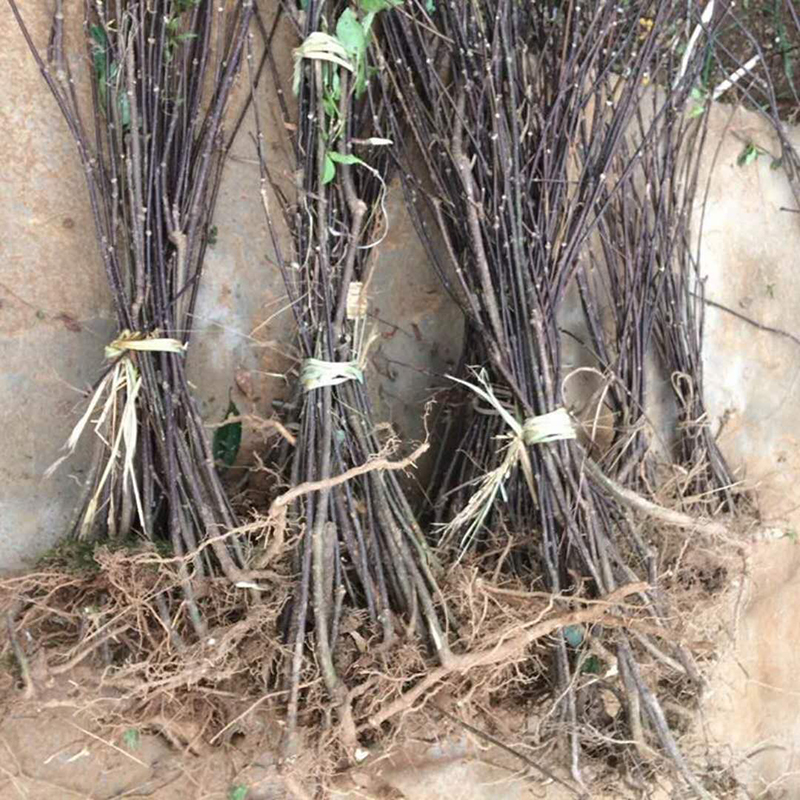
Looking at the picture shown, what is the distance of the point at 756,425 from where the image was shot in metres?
1.95

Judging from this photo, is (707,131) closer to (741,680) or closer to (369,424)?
(369,424)

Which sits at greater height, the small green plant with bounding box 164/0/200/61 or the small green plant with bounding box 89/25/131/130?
the small green plant with bounding box 164/0/200/61

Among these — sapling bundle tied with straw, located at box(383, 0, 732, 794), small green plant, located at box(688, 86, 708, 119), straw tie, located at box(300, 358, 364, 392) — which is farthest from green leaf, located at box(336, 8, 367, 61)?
small green plant, located at box(688, 86, 708, 119)

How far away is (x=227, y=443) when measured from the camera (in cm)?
159

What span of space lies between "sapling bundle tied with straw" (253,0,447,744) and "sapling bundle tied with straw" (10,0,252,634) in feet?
0.48

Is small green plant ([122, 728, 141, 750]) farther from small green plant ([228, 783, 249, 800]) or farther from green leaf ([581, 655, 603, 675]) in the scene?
green leaf ([581, 655, 603, 675])

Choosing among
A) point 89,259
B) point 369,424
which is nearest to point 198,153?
point 89,259

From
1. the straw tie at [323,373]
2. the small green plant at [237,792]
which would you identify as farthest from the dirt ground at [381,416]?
the straw tie at [323,373]

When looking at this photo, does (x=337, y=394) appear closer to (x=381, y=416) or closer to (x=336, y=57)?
(x=381, y=416)

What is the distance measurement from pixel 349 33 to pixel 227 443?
32.1 inches

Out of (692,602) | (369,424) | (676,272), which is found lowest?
(692,602)

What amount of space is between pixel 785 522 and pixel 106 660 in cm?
154

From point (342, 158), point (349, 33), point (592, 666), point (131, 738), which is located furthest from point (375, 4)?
point (131, 738)

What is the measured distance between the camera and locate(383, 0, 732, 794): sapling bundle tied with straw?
146cm
